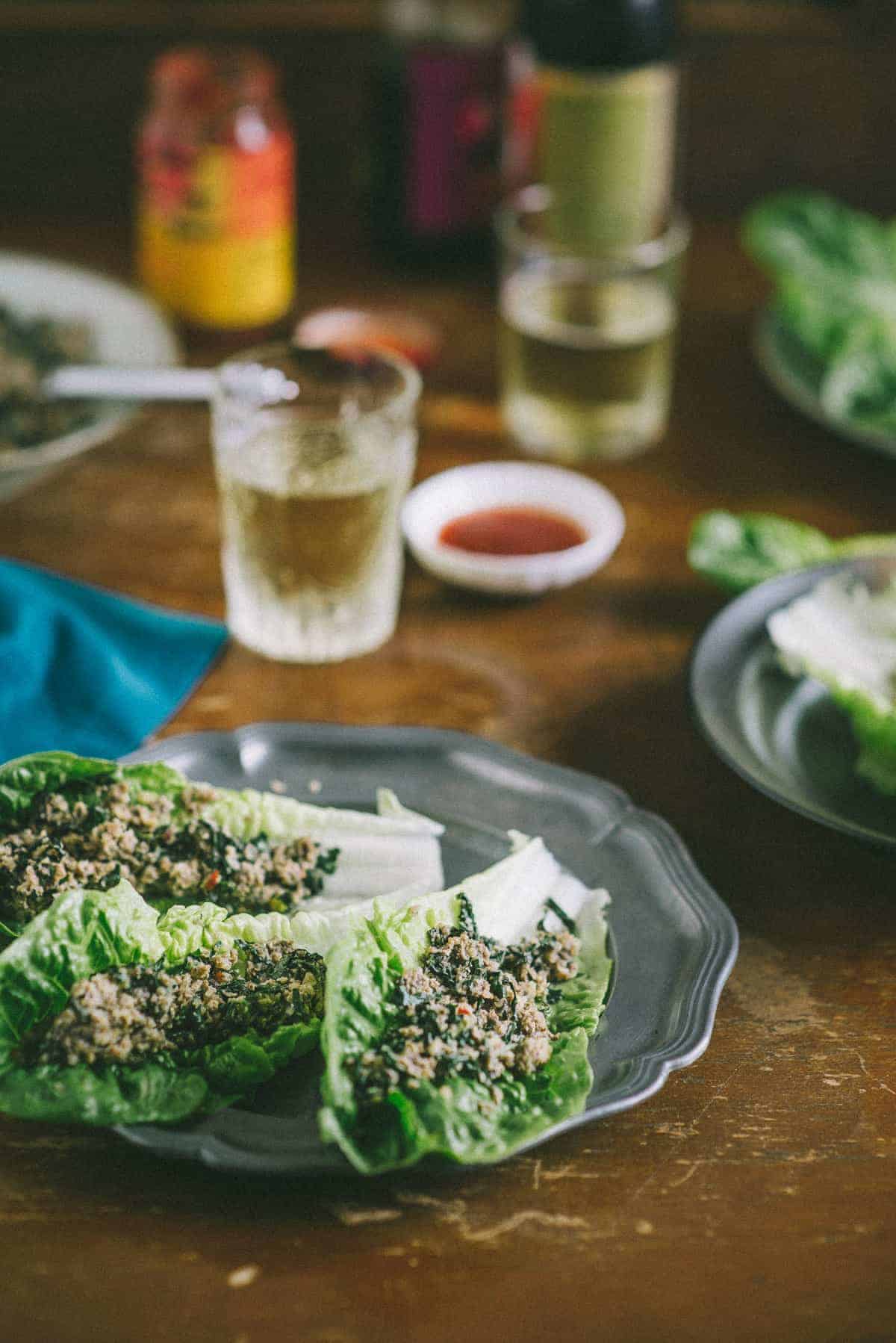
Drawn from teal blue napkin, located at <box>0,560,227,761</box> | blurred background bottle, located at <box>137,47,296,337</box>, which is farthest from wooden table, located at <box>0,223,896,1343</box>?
blurred background bottle, located at <box>137,47,296,337</box>

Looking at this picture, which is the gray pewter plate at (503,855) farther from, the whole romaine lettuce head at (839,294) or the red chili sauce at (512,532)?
the whole romaine lettuce head at (839,294)

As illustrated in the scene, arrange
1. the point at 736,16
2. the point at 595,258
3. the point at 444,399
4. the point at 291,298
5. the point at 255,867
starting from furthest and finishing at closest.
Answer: the point at 736,16 → the point at 291,298 → the point at 444,399 → the point at 595,258 → the point at 255,867

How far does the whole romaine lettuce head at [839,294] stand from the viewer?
5.85 feet

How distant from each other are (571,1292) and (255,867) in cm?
37

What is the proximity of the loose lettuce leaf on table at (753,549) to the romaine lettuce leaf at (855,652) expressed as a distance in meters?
0.09

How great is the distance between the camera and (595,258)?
5.88 feet

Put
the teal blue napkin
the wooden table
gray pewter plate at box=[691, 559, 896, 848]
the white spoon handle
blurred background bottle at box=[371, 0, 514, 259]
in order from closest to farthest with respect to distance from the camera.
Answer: the wooden table
gray pewter plate at box=[691, 559, 896, 848]
the teal blue napkin
the white spoon handle
blurred background bottle at box=[371, 0, 514, 259]

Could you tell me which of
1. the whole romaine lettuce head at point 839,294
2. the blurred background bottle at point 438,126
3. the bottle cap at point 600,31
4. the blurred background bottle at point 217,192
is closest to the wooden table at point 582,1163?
the whole romaine lettuce head at point 839,294

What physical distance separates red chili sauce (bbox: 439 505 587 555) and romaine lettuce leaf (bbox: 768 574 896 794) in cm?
29

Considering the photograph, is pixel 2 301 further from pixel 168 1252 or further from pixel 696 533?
pixel 168 1252

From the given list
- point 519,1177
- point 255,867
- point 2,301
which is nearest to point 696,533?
point 255,867

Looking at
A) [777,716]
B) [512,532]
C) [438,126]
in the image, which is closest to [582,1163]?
[777,716]

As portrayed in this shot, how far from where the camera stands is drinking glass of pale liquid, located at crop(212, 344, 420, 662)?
1430 mm

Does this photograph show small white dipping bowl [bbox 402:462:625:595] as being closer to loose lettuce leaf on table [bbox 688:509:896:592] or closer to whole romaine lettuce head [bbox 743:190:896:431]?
loose lettuce leaf on table [bbox 688:509:896:592]
